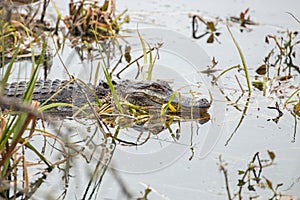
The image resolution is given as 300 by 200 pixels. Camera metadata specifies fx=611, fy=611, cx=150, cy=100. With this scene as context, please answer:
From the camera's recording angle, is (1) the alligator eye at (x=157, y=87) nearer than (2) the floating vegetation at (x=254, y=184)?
No

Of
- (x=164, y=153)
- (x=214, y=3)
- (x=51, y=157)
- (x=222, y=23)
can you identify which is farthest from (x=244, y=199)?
(x=214, y=3)

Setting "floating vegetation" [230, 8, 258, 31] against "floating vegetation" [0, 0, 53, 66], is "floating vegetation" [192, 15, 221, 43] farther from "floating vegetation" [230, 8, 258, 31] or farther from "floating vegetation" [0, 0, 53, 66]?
"floating vegetation" [0, 0, 53, 66]

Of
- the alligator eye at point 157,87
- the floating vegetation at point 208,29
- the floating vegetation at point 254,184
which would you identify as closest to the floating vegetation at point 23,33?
the alligator eye at point 157,87

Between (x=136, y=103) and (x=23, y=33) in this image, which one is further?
(x=23, y=33)

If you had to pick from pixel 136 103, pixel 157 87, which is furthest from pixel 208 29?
pixel 136 103

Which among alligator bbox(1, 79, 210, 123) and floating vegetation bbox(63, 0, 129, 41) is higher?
floating vegetation bbox(63, 0, 129, 41)

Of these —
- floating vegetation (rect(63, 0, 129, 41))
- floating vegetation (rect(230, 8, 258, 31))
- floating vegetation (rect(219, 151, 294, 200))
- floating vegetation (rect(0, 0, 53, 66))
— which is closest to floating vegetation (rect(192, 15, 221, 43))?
floating vegetation (rect(230, 8, 258, 31))

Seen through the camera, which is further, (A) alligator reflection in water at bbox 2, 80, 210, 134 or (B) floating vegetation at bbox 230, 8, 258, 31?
(B) floating vegetation at bbox 230, 8, 258, 31

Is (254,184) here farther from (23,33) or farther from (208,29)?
(208,29)

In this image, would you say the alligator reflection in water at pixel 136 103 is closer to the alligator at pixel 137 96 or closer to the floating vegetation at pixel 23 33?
the alligator at pixel 137 96
